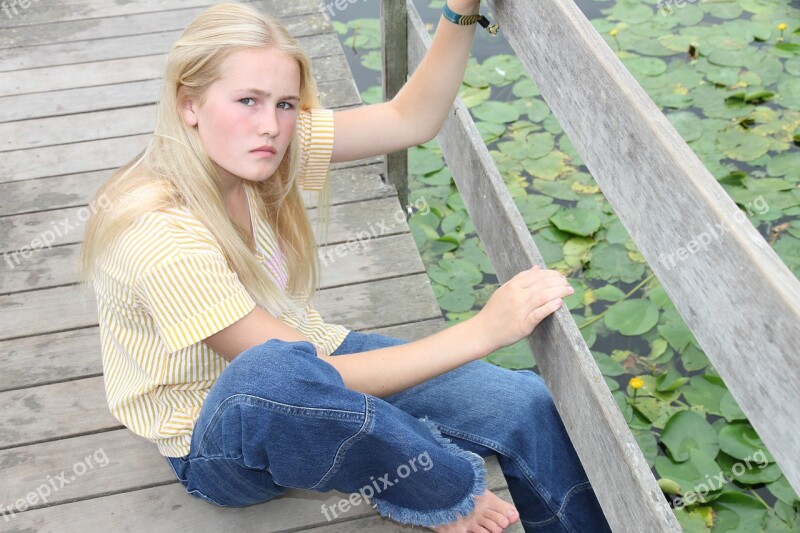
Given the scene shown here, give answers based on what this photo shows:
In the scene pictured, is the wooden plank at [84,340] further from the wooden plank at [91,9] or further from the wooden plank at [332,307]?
the wooden plank at [91,9]

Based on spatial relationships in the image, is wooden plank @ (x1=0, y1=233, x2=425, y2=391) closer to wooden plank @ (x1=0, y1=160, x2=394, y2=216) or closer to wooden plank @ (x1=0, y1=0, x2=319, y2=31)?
wooden plank @ (x1=0, y1=160, x2=394, y2=216)

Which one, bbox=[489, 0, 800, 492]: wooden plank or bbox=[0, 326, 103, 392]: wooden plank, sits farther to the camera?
bbox=[0, 326, 103, 392]: wooden plank

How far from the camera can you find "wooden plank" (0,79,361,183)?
92.2 inches

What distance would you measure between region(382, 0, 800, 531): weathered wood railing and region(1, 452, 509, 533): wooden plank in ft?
1.28

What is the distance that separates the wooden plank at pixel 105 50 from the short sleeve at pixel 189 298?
1.50 metres

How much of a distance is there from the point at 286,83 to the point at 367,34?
2.30 metres

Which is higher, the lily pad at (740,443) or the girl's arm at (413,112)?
the girl's arm at (413,112)

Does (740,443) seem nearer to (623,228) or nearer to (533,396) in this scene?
(533,396)

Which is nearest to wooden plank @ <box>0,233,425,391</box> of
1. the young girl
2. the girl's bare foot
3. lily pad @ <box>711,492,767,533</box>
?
the young girl

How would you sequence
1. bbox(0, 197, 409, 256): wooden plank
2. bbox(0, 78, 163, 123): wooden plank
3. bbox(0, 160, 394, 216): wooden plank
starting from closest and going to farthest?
bbox(0, 197, 409, 256): wooden plank → bbox(0, 160, 394, 216): wooden plank → bbox(0, 78, 163, 123): wooden plank

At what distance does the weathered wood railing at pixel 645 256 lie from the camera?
782mm

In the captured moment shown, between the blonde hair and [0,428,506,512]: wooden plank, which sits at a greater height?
the blonde hair

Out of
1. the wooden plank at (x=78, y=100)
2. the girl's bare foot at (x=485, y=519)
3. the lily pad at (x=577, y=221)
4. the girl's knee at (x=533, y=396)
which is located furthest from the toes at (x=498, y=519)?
the wooden plank at (x=78, y=100)

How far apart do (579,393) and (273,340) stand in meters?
0.42
